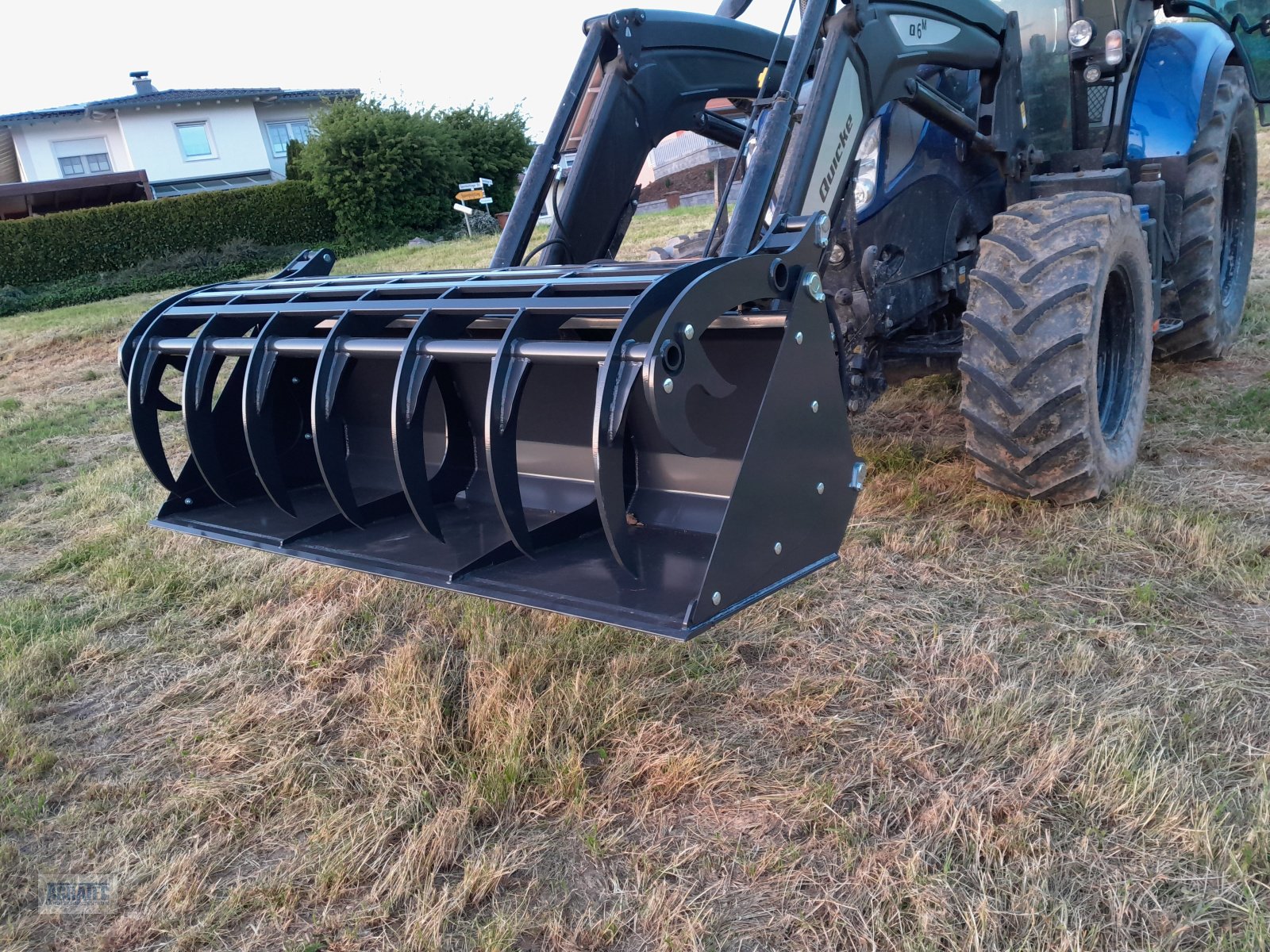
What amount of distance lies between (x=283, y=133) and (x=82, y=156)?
20.6ft

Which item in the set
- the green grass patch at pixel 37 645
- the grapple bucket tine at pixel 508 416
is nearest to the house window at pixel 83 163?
the green grass patch at pixel 37 645

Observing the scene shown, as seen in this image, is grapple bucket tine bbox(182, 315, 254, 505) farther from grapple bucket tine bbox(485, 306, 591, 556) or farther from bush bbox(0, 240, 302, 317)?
bush bbox(0, 240, 302, 317)

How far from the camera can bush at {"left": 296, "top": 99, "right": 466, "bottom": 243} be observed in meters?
21.3

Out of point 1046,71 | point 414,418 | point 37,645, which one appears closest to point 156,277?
point 37,645

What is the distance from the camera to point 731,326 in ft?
8.36

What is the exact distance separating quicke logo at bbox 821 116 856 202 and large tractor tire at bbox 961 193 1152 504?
69 cm

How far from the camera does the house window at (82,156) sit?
31.5 meters

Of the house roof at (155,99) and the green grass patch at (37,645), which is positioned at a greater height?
the house roof at (155,99)

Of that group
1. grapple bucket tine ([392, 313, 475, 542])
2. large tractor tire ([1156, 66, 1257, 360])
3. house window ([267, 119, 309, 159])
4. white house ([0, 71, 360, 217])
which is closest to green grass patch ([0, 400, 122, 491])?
grapple bucket tine ([392, 313, 475, 542])

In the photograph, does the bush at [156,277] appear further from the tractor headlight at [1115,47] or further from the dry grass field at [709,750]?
the tractor headlight at [1115,47]

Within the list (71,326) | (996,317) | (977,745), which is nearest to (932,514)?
(996,317)

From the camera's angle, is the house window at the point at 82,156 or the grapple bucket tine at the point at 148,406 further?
the house window at the point at 82,156

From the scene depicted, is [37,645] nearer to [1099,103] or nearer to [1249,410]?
[1099,103]

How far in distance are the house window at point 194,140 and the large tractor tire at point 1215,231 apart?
31715 millimetres
